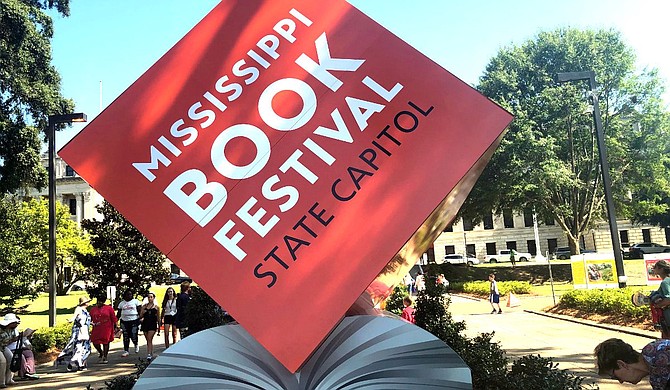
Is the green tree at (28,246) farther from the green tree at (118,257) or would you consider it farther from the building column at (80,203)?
the building column at (80,203)

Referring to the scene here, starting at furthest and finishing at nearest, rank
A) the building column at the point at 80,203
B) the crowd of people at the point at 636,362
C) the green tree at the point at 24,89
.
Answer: the building column at the point at 80,203, the green tree at the point at 24,89, the crowd of people at the point at 636,362

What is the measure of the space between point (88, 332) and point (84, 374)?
3.70 ft

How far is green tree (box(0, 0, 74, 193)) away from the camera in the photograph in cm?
2017

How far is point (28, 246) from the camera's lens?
117 feet

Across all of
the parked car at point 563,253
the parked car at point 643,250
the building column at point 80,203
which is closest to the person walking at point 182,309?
the parked car at point 643,250

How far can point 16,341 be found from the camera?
35.1 feet

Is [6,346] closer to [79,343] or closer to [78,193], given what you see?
[79,343]

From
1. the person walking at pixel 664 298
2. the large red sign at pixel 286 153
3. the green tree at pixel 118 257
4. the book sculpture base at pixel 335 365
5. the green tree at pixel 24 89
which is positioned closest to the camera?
the book sculpture base at pixel 335 365

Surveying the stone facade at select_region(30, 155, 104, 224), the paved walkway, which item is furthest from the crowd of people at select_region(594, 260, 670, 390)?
the stone facade at select_region(30, 155, 104, 224)

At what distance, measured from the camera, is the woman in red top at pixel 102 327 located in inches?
472

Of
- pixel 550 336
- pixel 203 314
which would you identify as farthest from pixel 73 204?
pixel 550 336

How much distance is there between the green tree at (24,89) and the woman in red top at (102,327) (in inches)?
467

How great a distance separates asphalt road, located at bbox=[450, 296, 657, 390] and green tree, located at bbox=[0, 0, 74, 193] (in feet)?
59.0

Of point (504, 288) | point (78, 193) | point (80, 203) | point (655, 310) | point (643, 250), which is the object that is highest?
point (78, 193)
